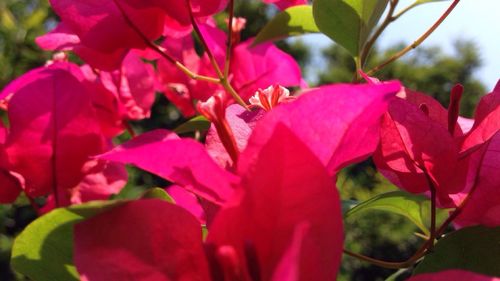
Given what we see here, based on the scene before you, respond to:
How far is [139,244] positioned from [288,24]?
0.34 metres

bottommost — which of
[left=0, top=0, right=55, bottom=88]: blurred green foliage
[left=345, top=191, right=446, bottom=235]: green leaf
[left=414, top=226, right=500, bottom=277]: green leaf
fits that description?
[left=0, top=0, right=55, bottom=88]: blurred green foliage

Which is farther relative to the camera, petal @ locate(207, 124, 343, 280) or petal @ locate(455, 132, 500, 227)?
petal @ locate(455, 132, 500, 227)

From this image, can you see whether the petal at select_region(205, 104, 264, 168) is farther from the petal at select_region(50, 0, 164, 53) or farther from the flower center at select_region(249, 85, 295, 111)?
the petal at select_region(50, 0, 164, 53)

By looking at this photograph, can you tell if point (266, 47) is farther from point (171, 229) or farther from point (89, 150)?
point (171, 229)

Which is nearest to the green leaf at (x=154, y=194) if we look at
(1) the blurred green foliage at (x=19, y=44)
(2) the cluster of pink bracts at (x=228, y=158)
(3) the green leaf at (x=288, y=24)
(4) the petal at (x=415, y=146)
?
(2) the cluster of pink bracts at (x=228, y=158)

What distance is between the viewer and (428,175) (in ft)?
1.31

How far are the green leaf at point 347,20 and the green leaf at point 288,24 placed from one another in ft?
0.24

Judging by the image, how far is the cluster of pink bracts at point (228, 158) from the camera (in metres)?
0.28

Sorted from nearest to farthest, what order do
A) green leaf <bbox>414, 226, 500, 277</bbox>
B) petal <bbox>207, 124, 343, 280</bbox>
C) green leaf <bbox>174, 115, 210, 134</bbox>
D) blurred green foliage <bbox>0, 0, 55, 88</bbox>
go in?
1. petal <bbox>207, 124, 343, 280</bbox>
2. green leaf <bbox>414, 226, 500, 277</bbox>
3. green leaf <bbox>174, 115, 210, 134</bbox>
4. blurred green foliage <bbox>0, 0, 55, 88</bbox>

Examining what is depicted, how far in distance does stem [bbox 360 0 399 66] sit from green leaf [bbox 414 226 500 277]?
7.2 inches

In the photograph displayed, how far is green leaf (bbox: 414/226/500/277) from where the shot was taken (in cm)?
38

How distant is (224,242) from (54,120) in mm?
319

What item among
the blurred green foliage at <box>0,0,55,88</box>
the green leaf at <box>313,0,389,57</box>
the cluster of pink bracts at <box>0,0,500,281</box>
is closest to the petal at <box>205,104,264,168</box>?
the cluster of pink bracts at <box>0,0,500,281</box>

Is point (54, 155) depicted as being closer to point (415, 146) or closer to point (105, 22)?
point (105, 22)
